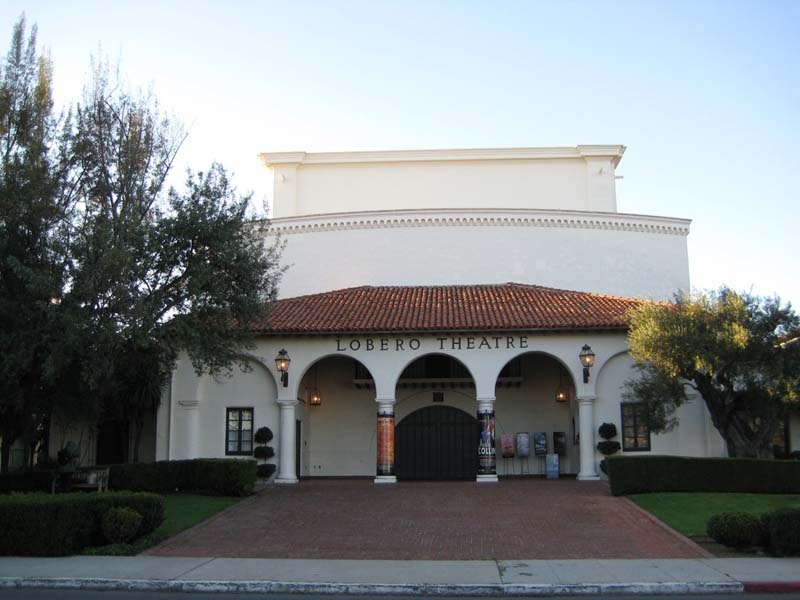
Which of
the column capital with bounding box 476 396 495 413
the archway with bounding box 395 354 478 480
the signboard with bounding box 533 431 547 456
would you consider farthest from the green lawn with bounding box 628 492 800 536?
the archway with bounding box 395 354 478 480

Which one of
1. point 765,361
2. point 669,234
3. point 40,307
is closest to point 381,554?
point 40,307

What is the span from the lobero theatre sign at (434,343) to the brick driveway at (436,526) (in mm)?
4350

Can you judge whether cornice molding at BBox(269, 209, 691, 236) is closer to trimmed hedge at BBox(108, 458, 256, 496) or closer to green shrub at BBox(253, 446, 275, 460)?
green shrub at BBox(253, 446, 275, 460)

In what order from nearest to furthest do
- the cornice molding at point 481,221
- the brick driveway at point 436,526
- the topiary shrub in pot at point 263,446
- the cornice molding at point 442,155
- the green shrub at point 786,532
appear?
the green shrub at point 786,532
the brick driveway at point 436,526
the topiary shrub in pot at point 263,446
the cornice molding at point 481,221
the cornice molding at point 442,155

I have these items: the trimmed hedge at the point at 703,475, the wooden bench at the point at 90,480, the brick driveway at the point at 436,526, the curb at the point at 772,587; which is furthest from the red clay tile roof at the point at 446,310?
the curb at the point at 772,587

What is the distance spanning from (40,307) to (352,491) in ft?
32.5

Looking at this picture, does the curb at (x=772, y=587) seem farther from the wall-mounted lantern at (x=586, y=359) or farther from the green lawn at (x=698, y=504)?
the wall-mounted lantern at (x=586, y=359)

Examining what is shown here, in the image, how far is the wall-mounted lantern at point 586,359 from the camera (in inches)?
1022

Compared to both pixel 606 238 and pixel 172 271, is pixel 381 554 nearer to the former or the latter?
pixel 172 271

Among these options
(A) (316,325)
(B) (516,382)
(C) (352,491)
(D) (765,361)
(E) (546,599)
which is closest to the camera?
(E) (546,599)

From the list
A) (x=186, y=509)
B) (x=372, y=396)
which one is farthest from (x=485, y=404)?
(x=186, y=509)

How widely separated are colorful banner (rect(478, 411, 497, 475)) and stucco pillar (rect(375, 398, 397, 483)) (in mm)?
2698

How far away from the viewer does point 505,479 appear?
28.1m

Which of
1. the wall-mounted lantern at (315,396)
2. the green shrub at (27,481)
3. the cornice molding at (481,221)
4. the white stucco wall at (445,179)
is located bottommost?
the green shrub at (27,481)
